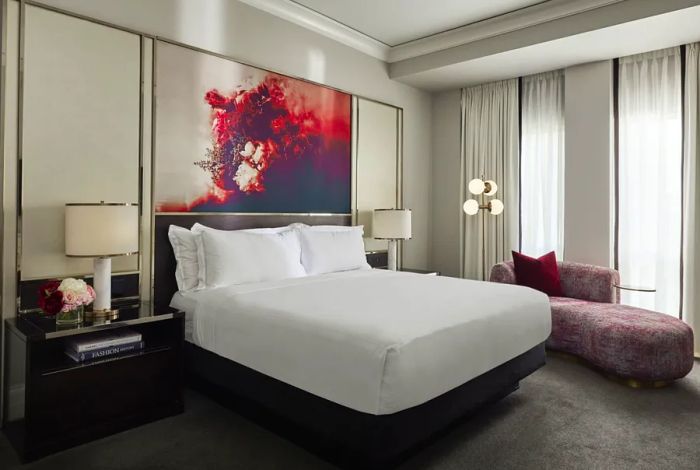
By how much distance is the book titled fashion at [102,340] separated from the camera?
2.49 metres

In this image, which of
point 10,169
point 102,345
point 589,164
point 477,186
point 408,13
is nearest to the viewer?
point 102,345

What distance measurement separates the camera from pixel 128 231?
2.69 metres

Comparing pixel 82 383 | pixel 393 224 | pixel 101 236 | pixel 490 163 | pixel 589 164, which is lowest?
pixel 82 383

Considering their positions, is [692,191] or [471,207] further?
[471,207]

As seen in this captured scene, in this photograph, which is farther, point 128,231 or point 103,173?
point 103,173

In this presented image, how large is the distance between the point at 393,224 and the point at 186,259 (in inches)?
87.6

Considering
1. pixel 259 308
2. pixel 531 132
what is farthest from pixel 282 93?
pixel 531 132

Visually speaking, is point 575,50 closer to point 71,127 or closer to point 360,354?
point 360,354

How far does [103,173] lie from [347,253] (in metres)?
1.98

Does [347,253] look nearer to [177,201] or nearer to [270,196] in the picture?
[270,196]

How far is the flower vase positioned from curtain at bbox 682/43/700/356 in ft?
15.7

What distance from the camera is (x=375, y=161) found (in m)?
5.15

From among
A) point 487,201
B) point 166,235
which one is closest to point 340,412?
point 166,235

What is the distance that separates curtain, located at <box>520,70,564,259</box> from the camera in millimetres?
4996
